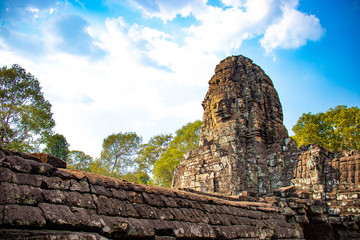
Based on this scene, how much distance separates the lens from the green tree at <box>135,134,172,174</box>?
2900 cm

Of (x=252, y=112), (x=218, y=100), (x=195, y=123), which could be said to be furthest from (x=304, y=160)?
(x=195, y=123)

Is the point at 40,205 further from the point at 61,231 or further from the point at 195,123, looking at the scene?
the point at 195,123

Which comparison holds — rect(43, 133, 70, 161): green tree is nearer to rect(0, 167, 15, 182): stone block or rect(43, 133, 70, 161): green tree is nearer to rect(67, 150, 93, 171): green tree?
rect(67, 150, 93, 171): green tree

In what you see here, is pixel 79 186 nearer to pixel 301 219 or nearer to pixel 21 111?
pixel 301 219

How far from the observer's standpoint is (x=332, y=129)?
25844 mm

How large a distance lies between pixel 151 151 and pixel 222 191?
19147 millimetres

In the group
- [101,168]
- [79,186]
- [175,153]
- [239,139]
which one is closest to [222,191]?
[239,139]

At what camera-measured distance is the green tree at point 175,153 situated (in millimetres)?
24825

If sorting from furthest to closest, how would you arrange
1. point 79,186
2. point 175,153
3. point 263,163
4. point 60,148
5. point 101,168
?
1. point 60,148
2. point 101,168
3. point 175,153
4. point 263,163
5. point 79,186

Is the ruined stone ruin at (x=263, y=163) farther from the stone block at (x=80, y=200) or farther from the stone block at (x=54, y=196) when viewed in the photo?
the stone block at (x=54, y=196)

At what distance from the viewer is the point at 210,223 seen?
14.0 feet

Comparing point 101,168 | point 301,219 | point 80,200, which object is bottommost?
point 301,219

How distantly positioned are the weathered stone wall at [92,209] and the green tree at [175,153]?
797 inches

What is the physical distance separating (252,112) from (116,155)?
1868cm
